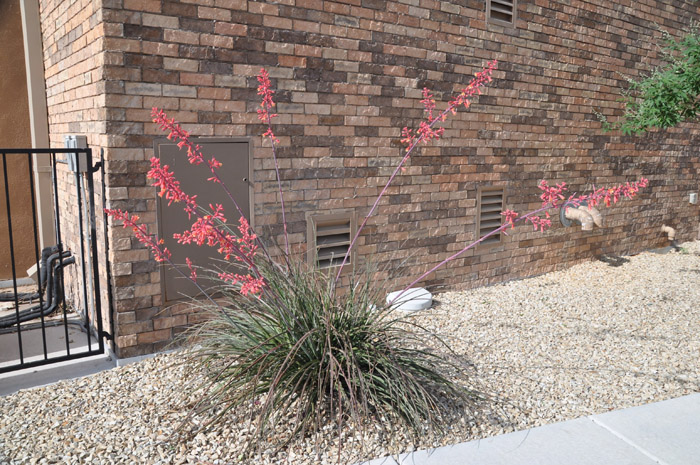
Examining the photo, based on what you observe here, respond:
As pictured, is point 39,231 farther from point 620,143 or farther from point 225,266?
point 620,143

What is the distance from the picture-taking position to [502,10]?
571 cm

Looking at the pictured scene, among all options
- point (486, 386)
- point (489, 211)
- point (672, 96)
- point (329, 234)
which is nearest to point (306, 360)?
point (486, 386)

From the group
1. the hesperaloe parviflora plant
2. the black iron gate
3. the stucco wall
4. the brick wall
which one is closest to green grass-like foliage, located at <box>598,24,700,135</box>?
the brick wall

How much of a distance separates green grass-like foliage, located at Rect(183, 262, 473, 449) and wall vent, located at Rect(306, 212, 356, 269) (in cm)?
134

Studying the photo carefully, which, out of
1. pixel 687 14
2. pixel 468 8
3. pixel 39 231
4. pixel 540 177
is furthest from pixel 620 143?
pixel 39 231

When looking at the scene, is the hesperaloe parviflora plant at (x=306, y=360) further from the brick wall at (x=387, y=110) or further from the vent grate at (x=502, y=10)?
the vent grate at (x=502, y=10)

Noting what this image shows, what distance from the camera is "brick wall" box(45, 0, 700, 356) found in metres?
3.70

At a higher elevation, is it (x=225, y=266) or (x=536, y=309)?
(x=225, y=266)

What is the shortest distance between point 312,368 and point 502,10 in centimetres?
457

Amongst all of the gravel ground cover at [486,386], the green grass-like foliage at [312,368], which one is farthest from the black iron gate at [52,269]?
the green grass-like foliage at [312,368]

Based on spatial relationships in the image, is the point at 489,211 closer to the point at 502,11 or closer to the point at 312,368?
the point at 502,11

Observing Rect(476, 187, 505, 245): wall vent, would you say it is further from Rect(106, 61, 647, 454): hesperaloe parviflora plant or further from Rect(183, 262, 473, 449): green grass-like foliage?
Rect(183, 262, 473, 449): green grass-like foliage

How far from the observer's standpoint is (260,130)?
418 cm

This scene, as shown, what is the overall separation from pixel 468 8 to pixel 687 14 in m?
4.80
